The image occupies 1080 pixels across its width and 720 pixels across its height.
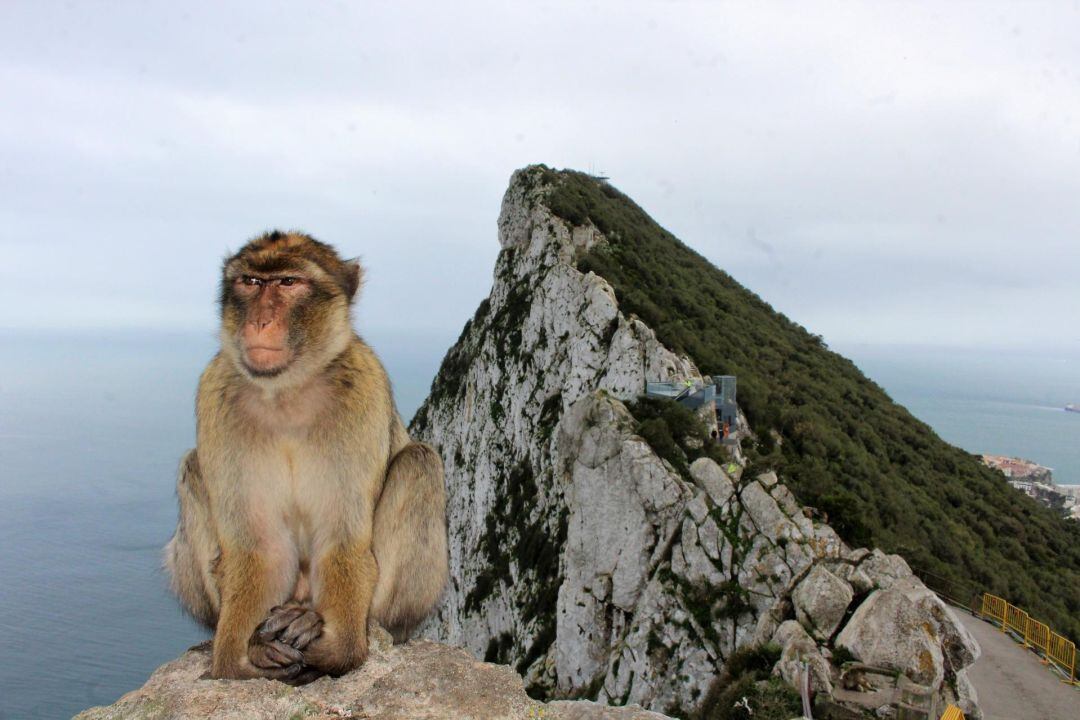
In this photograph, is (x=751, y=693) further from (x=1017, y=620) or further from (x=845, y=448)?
(x=845, y=448)

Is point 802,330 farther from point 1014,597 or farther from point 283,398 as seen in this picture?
point 283,398

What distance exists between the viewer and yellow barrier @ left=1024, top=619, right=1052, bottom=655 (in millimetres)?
12414

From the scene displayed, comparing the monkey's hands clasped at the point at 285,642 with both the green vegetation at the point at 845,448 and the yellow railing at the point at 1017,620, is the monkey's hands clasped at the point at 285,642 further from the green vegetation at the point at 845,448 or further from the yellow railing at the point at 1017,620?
the yellow railing at the point at 1017,620

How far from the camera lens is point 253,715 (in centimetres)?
248

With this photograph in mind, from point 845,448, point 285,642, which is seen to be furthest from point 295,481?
point 845,448

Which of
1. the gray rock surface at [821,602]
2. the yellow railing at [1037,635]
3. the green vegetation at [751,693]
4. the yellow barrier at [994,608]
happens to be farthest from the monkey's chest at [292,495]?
the yellow barrier at [994,608]

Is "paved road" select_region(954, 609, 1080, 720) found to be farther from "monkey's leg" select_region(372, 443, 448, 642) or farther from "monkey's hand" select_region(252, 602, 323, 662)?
"monkey's hand" select_region(252, 602, 323, 662)

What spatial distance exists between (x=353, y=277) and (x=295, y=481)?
98 centimetres

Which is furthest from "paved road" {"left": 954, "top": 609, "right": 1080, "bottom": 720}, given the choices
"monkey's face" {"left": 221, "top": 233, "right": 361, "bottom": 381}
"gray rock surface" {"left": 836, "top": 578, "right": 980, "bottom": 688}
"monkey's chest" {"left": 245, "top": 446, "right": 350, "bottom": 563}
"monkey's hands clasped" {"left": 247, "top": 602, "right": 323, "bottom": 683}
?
"monkey's face" {"left": 221, "top": 233, "right": 361, "bottom": 381}

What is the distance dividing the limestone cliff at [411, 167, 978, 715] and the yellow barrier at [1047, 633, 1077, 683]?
3.23 metres

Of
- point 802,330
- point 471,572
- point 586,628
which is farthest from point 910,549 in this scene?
point 802,330

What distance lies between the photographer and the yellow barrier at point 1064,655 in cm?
1105

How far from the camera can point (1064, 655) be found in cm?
1159

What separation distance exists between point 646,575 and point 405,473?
1431 cm
